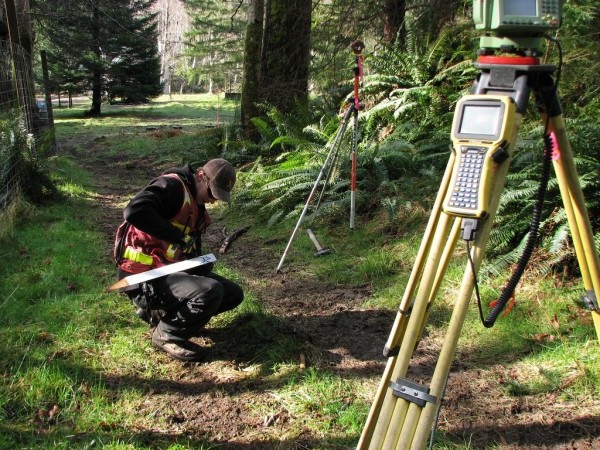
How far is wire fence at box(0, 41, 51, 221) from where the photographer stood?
22.3 ft

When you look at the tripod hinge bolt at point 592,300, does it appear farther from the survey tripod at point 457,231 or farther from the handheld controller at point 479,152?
the handheld controller at point 479,152

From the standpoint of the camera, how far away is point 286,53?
995cm

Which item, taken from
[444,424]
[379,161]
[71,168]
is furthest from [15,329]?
[71,168]

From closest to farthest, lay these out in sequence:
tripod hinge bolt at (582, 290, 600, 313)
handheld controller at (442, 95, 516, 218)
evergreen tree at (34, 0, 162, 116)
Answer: handheld controller at (442, 95, 516, 218) < tripod hinge bolt at (582, 290, 600, 313) < evergreen tree at (34, 0, 162, 116)

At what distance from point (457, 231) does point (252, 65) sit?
29.0 ft

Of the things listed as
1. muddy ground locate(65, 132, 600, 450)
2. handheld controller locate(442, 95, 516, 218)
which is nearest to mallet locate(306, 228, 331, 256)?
muddy ground locate(65, 132, 600, 450)

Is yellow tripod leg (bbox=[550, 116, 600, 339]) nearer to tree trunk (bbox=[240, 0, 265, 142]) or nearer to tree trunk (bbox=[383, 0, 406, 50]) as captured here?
tree trunk (bbox=[383, 0, 406, 50])

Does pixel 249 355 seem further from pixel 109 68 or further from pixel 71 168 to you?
pixel 109 68

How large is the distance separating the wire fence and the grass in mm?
1261

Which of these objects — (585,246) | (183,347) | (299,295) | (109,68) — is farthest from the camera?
(109,68)

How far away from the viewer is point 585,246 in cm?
243

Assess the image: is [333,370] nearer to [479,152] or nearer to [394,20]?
[479,152]

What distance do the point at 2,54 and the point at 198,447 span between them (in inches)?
281

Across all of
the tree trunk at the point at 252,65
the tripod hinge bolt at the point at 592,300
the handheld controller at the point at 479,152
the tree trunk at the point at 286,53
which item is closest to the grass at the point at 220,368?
the tripod hinge bolt at the point at 592,300
